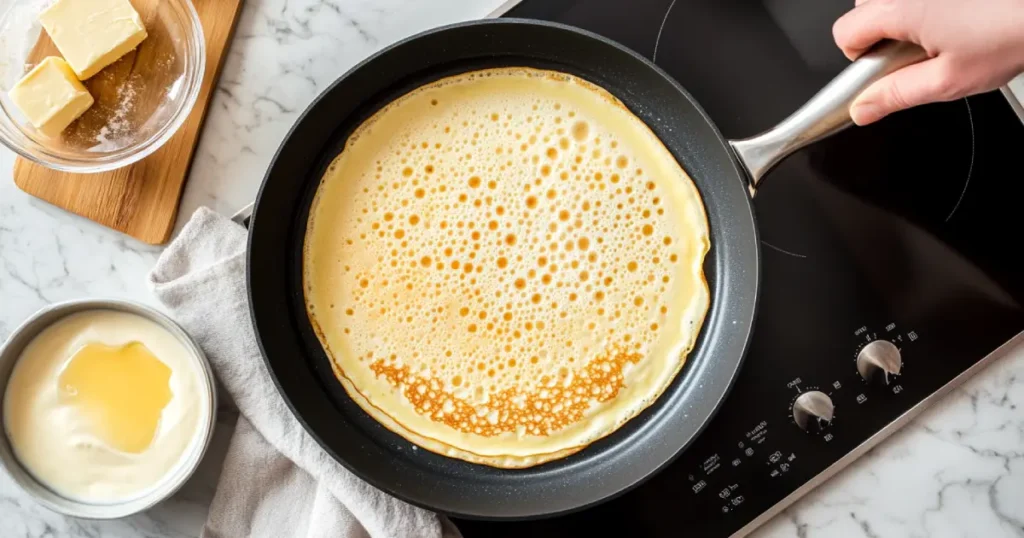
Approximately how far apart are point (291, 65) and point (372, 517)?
1.73ft

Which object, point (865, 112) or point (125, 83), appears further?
point (125, 83)

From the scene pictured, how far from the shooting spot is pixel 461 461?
872 mm

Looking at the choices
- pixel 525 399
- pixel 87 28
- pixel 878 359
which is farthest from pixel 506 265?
pixel 87 28

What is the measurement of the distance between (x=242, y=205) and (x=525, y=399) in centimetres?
40

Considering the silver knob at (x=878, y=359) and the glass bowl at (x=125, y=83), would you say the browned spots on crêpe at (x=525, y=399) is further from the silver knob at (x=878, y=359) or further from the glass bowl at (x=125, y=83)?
the glass bowl at (x=125, y=83)

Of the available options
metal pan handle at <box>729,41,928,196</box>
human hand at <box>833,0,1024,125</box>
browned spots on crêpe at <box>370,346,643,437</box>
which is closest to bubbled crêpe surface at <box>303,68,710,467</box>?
browned spots on crêpe at <box>370,346,643,437</box>

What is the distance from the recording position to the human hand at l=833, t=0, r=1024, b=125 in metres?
0.65

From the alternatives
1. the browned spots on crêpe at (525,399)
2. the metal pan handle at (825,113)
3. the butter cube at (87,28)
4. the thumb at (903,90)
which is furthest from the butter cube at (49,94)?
the thumb at (903,90)

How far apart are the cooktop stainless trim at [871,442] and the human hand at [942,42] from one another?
0.34 m

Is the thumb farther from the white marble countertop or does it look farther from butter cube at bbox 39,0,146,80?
butter cube at bbox 39,0,146,80

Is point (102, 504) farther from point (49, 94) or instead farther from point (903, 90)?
point (903, 90)

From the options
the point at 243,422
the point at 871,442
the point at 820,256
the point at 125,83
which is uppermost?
the point at 125,83

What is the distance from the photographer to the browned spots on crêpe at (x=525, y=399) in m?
0.87

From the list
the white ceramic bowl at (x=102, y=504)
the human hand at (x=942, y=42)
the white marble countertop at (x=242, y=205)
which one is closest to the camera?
the human hand at (x=942, y=42)
